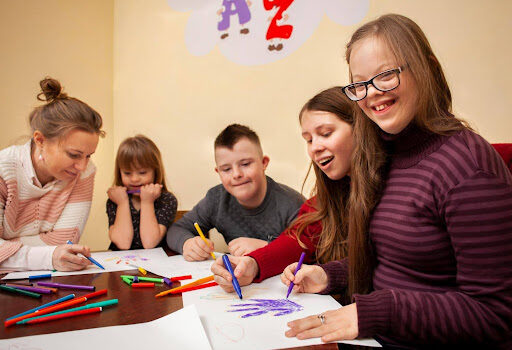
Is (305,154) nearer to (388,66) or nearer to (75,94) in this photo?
(388,66)

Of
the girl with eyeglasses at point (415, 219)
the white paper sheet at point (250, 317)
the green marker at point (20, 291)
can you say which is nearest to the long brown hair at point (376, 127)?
the girl with eyeglasses at point (415, 219)

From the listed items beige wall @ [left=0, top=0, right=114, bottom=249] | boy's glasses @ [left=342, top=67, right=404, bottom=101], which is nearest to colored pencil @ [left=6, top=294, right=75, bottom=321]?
boy's glasses @ [left=342, top=67, right=404, bottom=101]

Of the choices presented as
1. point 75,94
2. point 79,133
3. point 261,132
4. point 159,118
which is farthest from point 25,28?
point 261,132

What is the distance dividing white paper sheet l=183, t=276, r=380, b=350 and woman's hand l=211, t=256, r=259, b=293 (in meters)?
0.02

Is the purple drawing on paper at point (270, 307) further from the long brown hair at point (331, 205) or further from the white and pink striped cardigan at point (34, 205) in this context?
the white and pink striped cardigan at point (34, 205)

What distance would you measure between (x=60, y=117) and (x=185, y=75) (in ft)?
2.86

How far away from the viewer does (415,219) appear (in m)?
0.58

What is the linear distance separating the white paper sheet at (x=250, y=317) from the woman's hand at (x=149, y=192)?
0.78 m

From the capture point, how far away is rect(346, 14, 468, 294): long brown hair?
0.57 m

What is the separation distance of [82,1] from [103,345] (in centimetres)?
204

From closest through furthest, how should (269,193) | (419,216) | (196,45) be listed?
(419,216) < (269,193) < (196,45)

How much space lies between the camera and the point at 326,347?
0.45m

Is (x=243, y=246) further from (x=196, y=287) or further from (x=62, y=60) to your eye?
(x=62, y=60)

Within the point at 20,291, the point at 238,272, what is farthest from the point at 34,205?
the point at 238,272
